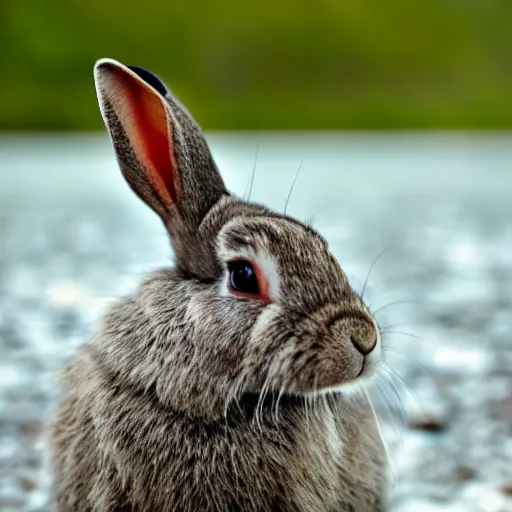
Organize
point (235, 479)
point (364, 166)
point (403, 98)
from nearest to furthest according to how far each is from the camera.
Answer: point (235, 479)
point (364, 166)
point (403, 98)

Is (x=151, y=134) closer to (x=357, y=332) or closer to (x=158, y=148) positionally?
(x=158, y=148)

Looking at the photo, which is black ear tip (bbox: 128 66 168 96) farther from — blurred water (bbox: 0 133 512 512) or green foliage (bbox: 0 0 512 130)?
green foliage (bbox: 0 0 512 130)

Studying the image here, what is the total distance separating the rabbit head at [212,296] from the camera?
1.44m

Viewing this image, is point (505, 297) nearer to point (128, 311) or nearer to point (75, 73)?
point (128, 311)

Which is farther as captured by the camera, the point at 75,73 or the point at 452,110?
the point at 452,110

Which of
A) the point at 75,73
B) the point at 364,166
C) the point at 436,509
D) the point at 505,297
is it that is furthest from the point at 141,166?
the point at 364,166

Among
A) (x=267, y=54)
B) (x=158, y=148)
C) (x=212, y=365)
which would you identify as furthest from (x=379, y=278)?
(x=267, y=54)

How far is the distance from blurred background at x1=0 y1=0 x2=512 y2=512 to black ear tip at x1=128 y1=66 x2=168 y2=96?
0.21 metres

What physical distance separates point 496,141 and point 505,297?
29.0 feet

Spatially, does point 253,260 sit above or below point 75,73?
above

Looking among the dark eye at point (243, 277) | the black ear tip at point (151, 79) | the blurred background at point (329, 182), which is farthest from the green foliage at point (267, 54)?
the dark eye at point (243, 277)

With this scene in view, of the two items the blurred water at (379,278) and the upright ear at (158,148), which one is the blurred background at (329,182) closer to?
the blurred water at (379,278)

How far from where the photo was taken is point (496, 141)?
12258mm

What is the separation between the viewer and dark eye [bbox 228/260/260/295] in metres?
1.50
